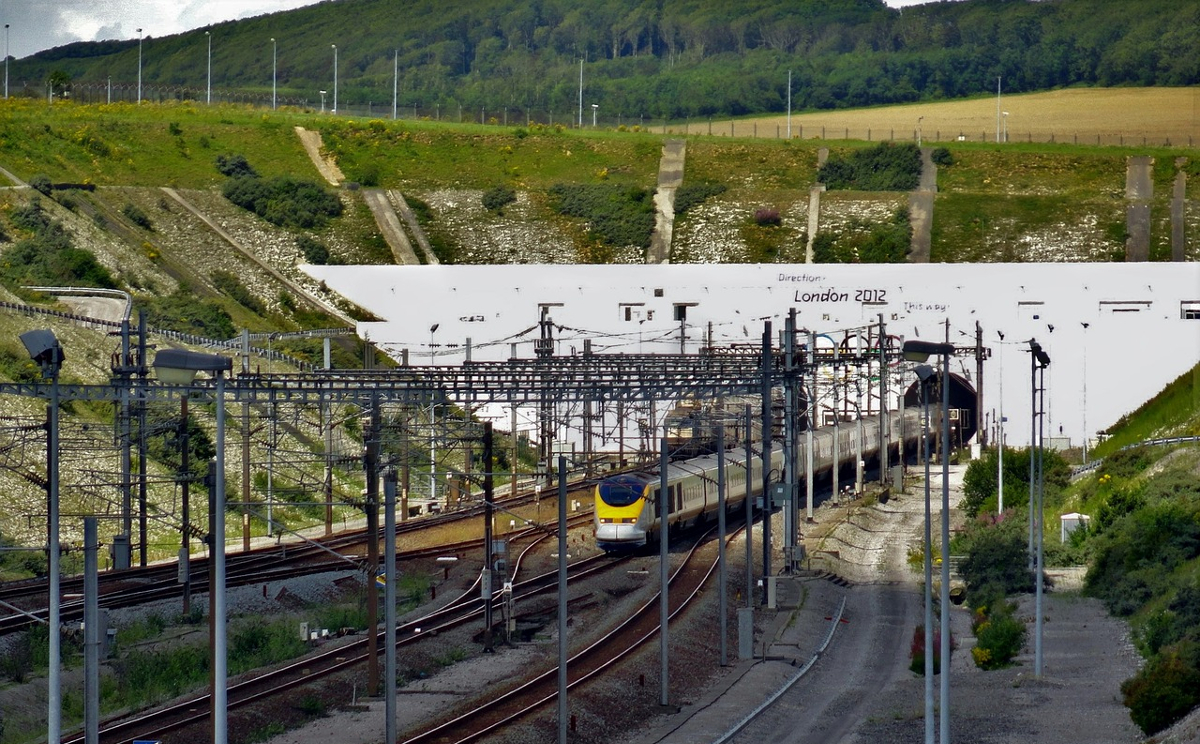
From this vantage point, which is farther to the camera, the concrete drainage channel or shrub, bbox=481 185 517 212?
shrub, bbox=481 185 517 212

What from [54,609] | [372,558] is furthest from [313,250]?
[54,609]

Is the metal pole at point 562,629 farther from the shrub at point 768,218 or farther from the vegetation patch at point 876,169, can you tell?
the vegetation patch at point 876,169

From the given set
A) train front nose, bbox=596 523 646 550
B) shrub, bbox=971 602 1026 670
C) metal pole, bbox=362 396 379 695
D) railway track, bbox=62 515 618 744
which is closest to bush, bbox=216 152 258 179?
train front nose, bbox=596 523 646 550

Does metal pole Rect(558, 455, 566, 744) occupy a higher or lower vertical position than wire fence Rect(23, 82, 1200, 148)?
lower

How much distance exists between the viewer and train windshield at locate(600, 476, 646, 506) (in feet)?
144

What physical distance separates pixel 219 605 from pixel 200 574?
21.0 m

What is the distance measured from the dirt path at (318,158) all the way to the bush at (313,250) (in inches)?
489

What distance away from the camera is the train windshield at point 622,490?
→ 144 feet

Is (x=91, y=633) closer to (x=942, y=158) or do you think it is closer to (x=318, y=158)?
(x=318, y=158)

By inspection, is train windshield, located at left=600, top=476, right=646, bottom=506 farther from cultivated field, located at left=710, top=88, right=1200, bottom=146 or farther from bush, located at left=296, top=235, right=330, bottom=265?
cultivated field, located at left=710, top=88, right=1200, bottom=146

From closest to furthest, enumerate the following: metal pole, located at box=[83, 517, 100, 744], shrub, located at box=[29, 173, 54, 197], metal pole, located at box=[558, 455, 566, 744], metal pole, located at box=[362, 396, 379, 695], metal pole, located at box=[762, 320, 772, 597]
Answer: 1. metal pole, located at box=[83, 517, 100, 744]
2. metal pole, located at box=[558, 455, 566, 744]
3. metal pole, located at box=[362, 396, 379, 695]
4. metal pole, located at box=[762, 320, 772, 597]
5. shrub, located at box=[29, 173, 54, 197]

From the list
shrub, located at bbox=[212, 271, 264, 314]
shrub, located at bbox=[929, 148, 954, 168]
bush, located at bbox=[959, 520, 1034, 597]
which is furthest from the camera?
shrub, located at bbox=[929, 148, 954, 168]

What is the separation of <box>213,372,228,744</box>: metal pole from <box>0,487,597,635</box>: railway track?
9542 millimetres

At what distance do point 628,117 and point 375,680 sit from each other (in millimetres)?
167923
